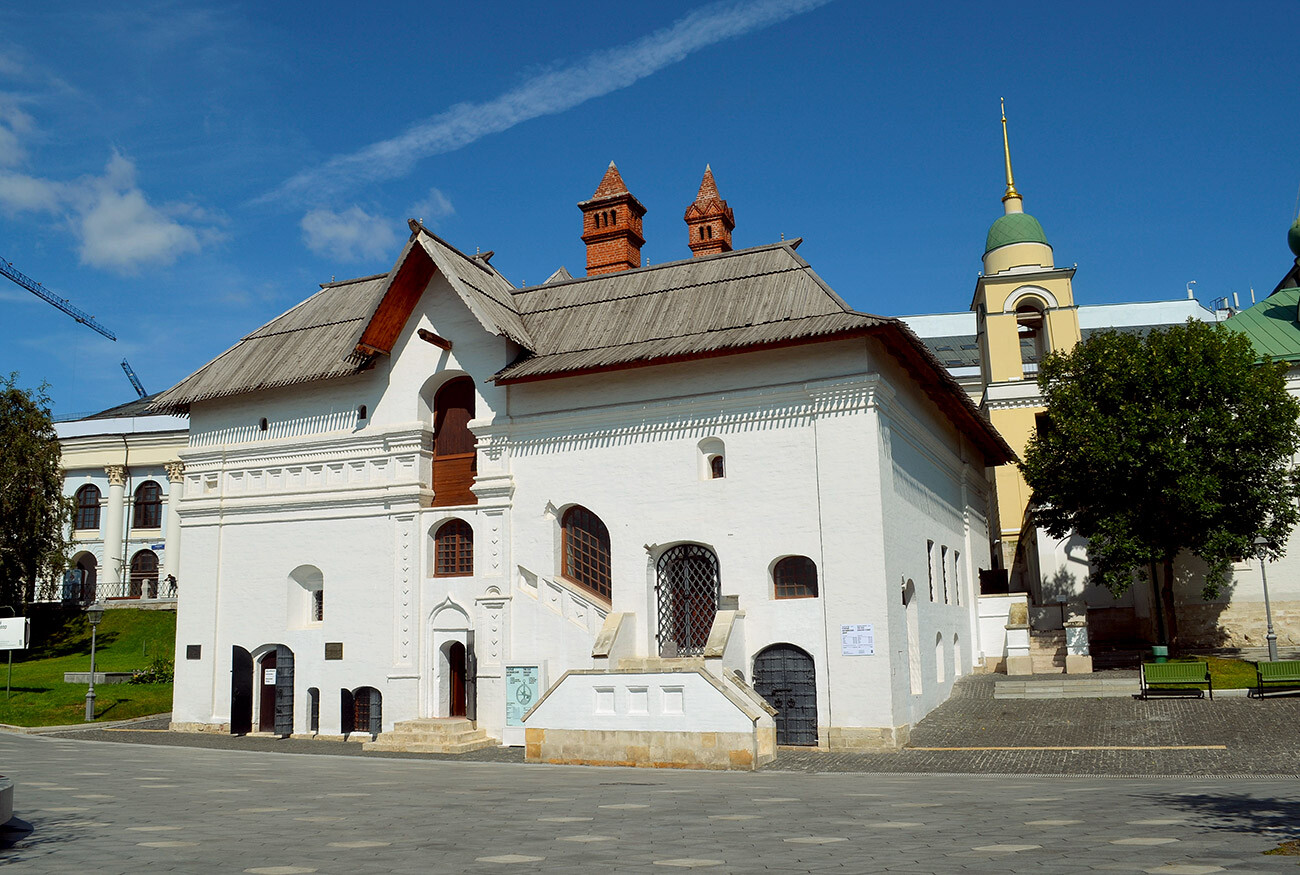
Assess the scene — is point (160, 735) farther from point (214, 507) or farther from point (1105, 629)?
point (1105, 629)

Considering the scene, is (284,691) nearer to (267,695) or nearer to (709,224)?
(267,695)

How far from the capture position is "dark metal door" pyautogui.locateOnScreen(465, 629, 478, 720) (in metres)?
22.0

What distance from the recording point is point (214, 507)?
84.0 ft

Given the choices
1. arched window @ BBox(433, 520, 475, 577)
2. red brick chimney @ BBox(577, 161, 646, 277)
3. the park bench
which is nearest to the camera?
the park bench

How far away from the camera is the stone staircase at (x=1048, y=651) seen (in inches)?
1034

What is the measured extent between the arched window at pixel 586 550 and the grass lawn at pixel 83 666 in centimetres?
1408

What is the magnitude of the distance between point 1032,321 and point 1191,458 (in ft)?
47.5

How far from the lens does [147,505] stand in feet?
176

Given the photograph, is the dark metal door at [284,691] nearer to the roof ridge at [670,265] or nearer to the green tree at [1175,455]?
the roof ridge at [670,265]

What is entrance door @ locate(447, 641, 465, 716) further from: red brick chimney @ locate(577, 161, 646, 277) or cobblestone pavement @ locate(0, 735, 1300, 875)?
red brick chimney @ locate(577, 161, 646, 277)

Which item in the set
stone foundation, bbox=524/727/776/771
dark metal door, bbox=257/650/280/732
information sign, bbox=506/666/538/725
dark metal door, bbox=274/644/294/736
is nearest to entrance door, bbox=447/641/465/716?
information sign, bbox=506/666/538/725

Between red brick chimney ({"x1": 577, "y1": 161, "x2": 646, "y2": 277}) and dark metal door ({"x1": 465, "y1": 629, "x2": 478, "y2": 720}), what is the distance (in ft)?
46.6

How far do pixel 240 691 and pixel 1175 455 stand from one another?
23101 mm

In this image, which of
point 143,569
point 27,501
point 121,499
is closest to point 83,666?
point 27,501
